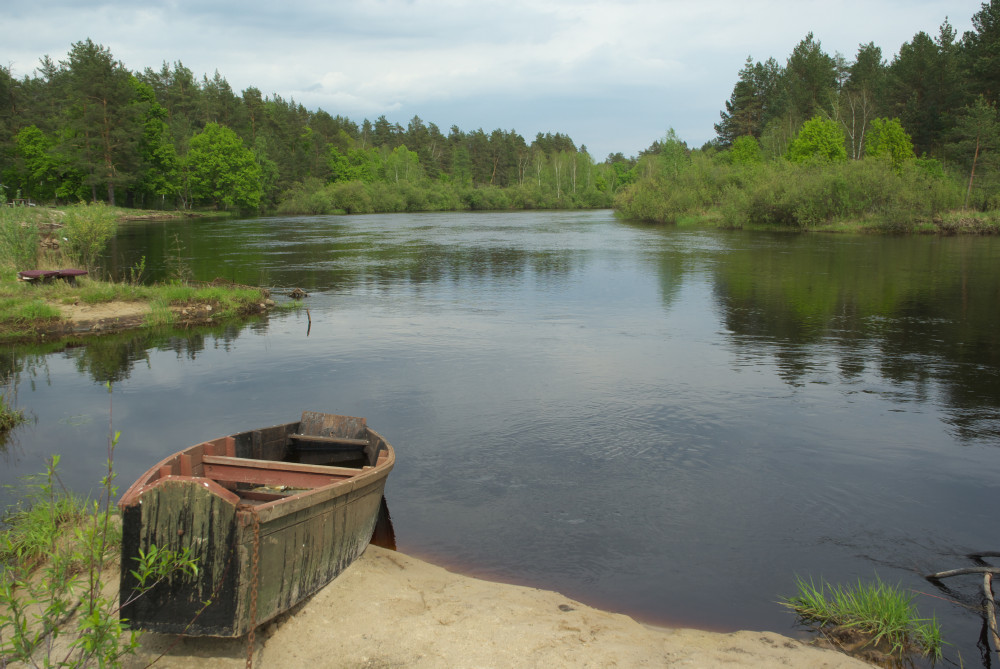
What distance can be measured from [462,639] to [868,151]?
6888 centimetres

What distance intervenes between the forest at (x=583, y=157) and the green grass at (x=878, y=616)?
48.7 meters

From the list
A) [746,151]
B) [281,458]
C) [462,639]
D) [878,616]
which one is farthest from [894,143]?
[462,639]

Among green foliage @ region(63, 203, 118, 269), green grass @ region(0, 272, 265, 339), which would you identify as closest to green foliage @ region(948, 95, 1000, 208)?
green grass @ region(0, 272, 265, 339)

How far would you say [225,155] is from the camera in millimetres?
87000

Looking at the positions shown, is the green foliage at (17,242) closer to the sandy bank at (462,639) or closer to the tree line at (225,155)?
the sandy bank at (462,639)

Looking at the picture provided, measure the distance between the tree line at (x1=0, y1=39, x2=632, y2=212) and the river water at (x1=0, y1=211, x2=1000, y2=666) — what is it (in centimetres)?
4669

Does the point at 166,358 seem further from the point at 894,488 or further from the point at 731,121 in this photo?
the point at 731,121

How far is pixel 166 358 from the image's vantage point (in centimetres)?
1650

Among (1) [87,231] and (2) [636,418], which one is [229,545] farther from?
(1) [87,231]

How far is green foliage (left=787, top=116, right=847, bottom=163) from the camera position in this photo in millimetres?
66500

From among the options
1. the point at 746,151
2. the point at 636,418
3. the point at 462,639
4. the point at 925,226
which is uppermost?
the point at 746,151

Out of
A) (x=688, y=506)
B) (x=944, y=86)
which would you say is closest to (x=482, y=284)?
(x=688, y=506)

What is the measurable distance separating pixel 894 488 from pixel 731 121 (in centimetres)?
9509

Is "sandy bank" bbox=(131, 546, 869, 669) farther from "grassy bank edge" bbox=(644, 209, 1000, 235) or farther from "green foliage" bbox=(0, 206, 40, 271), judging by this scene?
"grassy bank edge" bbox=(644, 209, 1000, 235)
